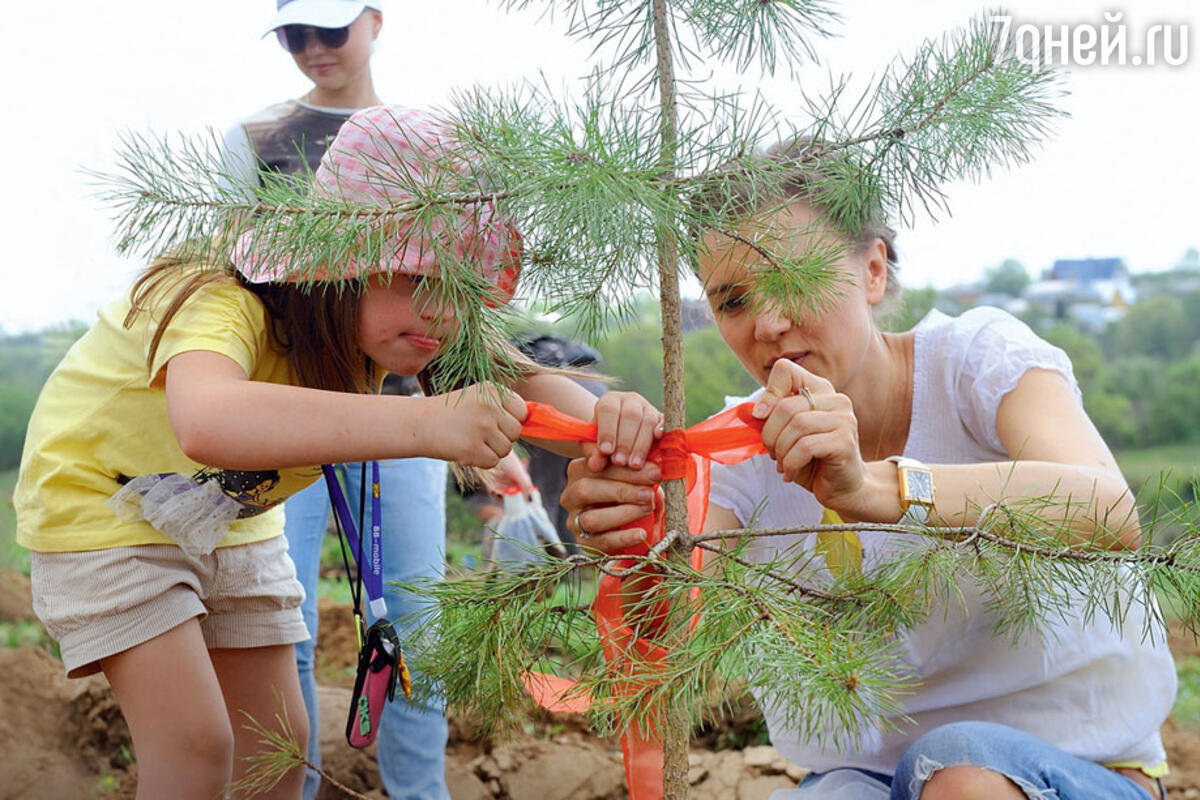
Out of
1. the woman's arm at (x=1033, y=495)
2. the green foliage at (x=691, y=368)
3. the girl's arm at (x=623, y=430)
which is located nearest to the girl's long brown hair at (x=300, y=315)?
the girl's arm at (x=623, y=430)

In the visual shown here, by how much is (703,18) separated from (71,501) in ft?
3.41

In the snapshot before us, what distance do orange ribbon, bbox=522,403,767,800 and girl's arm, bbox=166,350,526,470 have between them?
2.3 inches

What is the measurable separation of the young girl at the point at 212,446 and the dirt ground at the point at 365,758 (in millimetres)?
937

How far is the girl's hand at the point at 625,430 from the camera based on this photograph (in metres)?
1.19

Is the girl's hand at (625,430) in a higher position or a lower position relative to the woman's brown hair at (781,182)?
lower

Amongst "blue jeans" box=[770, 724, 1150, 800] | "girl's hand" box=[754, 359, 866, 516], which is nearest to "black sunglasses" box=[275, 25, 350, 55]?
"girl's hand" box=[754, 359, 866, 516]

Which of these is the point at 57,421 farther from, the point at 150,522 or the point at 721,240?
the point at 721,240

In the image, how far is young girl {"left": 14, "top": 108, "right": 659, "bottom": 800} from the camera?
1.15 metres

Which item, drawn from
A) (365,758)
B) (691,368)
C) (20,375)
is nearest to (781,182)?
(365,758)

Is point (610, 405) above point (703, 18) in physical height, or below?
below

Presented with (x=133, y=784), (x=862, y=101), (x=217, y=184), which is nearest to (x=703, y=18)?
(x=862, y=101)

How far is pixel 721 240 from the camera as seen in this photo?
1242mm

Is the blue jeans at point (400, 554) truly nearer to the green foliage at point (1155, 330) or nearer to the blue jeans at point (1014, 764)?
the blue jeans at point (1014, 764)

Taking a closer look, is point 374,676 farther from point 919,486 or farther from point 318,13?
point 318,13
